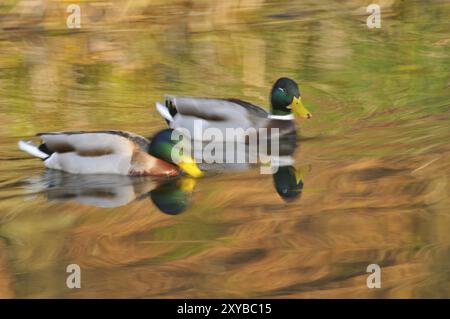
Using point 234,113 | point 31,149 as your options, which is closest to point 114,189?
point 31,149

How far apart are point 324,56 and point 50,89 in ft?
7.87

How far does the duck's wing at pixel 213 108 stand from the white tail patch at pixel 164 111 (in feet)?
0.09

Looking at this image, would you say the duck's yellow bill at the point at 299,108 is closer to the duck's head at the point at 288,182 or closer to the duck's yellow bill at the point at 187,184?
the duck's head at the point at 288,182

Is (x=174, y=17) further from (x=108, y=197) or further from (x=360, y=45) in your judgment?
→ (x=108, y=197)

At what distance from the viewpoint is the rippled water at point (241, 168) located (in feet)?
22.4

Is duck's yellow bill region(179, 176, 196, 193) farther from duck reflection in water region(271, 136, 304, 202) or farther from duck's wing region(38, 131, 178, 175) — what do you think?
duck reflection in water region(271, 136, 304, 202)

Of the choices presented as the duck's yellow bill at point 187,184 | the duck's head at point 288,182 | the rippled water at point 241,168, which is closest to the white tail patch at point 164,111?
the rippled water at point 241,168

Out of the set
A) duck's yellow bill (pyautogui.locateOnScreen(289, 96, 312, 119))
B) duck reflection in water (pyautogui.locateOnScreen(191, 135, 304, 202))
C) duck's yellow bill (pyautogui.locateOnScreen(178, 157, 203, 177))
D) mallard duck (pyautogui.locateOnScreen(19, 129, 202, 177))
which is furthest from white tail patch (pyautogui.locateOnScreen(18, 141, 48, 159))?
duck's yellow bill (pyautogui.locateOnScreen(289, 96, 312, 119))

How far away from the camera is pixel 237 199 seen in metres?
8.03

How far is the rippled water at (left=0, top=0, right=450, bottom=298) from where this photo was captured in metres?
6.82
